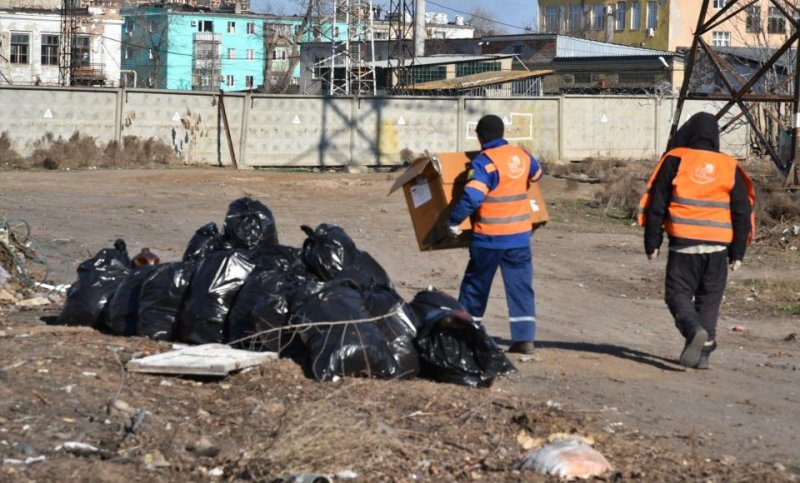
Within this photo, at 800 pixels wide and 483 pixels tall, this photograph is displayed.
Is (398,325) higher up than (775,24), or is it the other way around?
(775,24)

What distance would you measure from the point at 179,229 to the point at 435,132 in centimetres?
1543

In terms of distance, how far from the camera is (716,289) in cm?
780

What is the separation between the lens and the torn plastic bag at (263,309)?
7027 millimetres

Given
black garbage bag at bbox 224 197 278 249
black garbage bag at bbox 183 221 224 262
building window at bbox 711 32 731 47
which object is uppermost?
building window at bbox 711 32 731 47

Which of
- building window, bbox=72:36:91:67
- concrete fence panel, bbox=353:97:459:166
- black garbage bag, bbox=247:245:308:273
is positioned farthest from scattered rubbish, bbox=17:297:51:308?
building window, bbox=72:36:91:67

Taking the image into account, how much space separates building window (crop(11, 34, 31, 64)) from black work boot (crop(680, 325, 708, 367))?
53.7 m

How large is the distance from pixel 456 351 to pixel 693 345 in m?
1.81

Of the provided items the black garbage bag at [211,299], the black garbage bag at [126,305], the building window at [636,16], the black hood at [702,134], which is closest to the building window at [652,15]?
the building window at [636,16]

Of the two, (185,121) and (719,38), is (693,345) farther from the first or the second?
(719,38)

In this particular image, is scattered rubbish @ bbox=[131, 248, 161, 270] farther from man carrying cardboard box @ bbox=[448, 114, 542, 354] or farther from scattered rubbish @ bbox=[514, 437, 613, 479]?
scattered rubbish @ bbox=[514, 437, 613, 479]

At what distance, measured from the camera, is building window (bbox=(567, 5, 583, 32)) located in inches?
3260

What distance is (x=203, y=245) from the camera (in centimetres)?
850

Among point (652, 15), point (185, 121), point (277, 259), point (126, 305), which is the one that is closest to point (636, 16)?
point (652, 15)

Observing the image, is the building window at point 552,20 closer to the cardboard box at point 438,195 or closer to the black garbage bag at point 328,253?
the cardboard box at point 438,195
